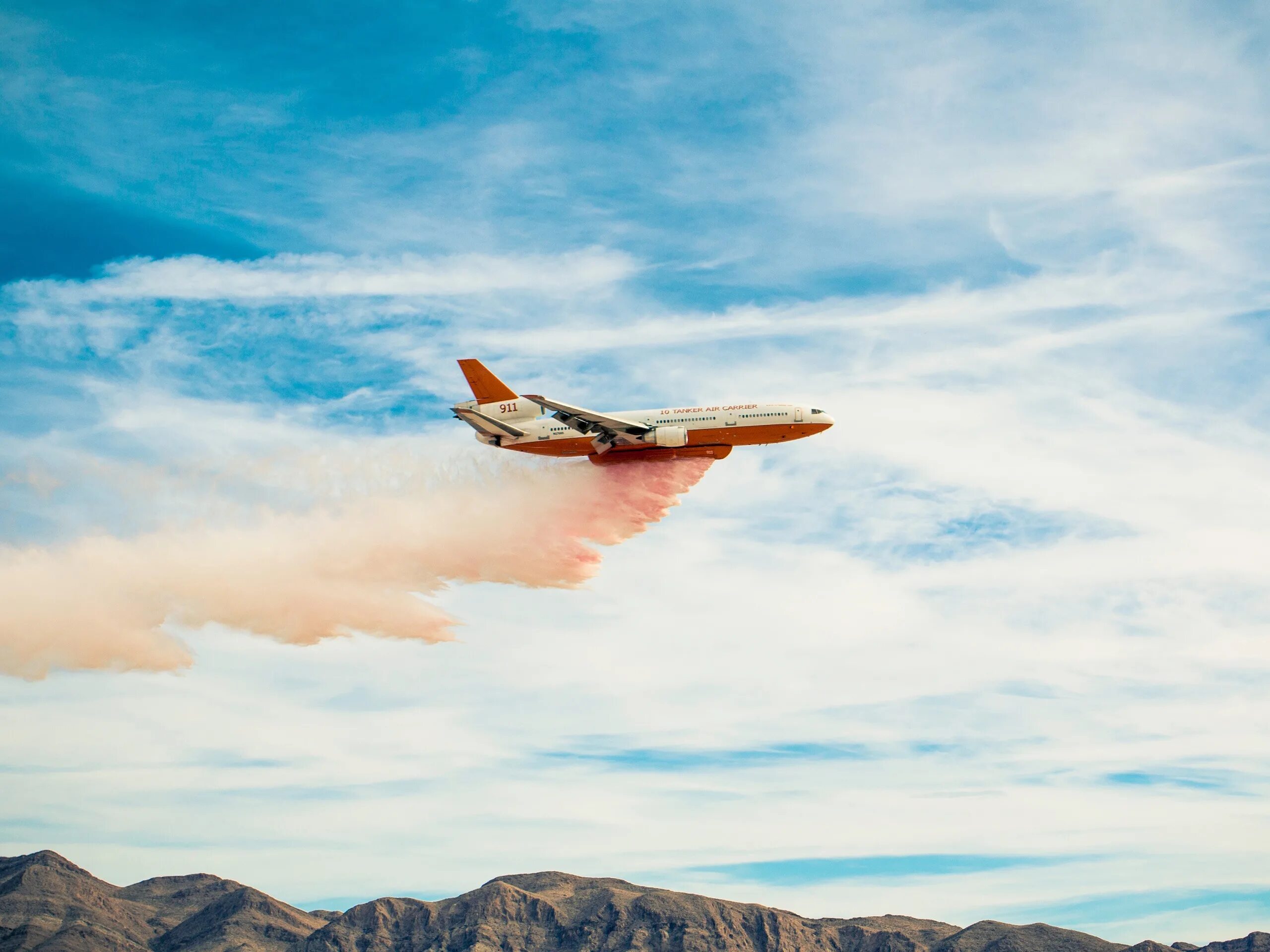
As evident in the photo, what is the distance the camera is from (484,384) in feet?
317

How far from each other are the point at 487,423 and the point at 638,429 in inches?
480

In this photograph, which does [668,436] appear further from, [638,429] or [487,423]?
[487,423]

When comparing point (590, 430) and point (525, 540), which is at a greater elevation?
point (590, 430)

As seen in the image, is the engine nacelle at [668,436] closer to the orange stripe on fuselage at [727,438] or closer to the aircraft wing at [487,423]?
the orange stripe on fuselage at [727,438]

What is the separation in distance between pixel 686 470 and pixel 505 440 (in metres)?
14.4

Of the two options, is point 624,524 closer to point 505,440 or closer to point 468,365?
point 505,440

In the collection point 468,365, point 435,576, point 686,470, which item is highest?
point 468,365

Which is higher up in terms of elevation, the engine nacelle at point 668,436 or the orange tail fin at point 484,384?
the orange tail fin at point 484,384

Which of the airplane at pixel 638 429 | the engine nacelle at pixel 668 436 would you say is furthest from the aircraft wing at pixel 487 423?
the engine nacelle at pixel 668 436

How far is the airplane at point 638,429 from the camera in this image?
90.8m

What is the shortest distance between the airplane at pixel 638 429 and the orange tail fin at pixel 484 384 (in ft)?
3.66

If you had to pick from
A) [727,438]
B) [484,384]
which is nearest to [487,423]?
[484,384]

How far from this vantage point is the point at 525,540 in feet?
316

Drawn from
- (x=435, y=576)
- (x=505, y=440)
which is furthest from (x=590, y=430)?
(x=435, y=576)
